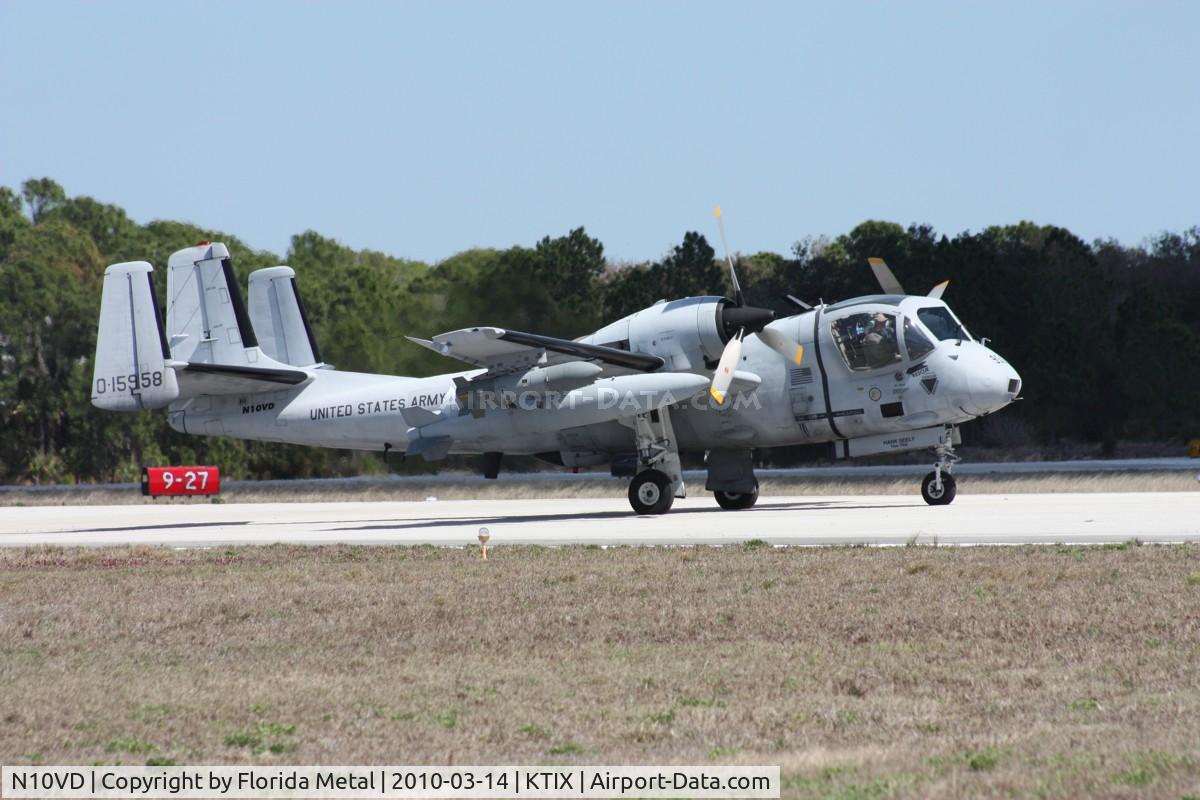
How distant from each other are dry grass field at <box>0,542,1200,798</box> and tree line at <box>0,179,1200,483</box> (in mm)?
28537

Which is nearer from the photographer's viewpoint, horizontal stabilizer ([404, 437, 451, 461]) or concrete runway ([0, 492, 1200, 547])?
concrete runway ([0, 492, 1200, 547])

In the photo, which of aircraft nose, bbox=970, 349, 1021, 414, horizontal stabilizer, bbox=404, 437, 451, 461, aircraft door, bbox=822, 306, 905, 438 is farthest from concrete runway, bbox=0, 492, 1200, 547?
aircraft nose, bbox=970, 349, 1021, 414

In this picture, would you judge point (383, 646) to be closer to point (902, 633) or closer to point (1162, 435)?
point (902, 633)

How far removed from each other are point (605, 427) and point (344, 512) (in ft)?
29.2

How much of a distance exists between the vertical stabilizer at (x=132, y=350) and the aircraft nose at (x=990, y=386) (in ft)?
56.1

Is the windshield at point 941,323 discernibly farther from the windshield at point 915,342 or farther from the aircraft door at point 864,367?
→ the aircraft door at point 864,367

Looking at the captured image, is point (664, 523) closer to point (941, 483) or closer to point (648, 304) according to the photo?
point (941, 483)

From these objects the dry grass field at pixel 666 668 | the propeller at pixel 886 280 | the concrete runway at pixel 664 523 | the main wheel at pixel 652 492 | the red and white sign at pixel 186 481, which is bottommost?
the dry grass field at pixel 666 668

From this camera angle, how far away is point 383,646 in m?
12.2

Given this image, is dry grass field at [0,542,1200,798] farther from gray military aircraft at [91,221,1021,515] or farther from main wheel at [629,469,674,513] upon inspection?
main wheel at [629,469,674,513]

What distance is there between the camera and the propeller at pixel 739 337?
2570cm

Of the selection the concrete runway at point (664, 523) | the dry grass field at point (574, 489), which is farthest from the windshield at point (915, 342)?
the dry grass field at point (574, 489)

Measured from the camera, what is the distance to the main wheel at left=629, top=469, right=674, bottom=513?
27500mm

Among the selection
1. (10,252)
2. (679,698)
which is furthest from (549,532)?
(10,252)
